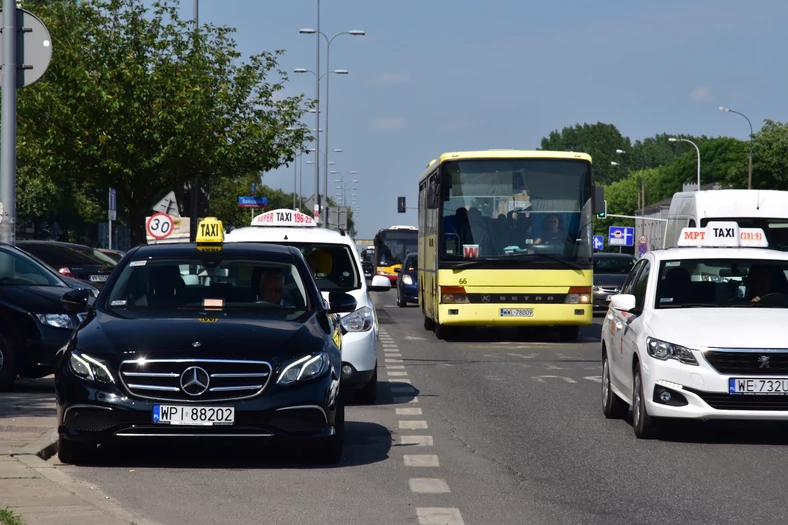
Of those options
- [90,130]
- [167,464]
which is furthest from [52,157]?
[167,464]

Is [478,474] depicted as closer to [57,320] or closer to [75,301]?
[75,301]

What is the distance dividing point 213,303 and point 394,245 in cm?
5155

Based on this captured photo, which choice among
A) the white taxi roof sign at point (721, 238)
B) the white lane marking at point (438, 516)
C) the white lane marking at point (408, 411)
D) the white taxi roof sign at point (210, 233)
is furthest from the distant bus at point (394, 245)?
the white lane marking at point (438, 516)

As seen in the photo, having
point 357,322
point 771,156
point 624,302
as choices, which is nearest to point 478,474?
point 624,302

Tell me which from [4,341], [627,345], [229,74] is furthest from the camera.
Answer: [229,74]

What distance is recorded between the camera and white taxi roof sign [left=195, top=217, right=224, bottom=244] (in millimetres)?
10703

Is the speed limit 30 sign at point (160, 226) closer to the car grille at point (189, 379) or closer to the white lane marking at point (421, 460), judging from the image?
the white lane marking at point (421, 460)

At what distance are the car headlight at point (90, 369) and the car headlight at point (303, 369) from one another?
1.07 meters

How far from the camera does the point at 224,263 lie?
10.3 m

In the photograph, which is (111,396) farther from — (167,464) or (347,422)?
Result: (347,422)

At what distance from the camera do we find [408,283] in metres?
41.5

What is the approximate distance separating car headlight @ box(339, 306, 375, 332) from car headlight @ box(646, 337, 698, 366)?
337 centimetres

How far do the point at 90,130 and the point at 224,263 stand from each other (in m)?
24.5

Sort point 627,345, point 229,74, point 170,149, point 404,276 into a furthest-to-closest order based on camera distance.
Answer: point 404,276 → point 229,74 → point 170,149 → point 627,345
